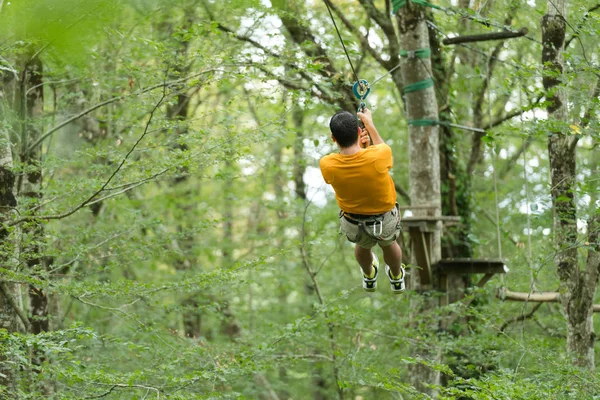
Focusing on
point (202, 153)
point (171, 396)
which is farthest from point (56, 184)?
point (171, 396)

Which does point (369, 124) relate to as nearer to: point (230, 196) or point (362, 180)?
point (362, 180)

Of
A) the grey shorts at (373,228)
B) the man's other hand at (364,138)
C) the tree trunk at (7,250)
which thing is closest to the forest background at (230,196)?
the tree trunk at (7,250)

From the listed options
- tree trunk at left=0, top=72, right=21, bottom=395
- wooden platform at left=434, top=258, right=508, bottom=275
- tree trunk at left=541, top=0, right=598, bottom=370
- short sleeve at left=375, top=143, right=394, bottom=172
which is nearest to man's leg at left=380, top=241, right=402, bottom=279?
short sleeve at left=375, top=143, right=394, bottom=172

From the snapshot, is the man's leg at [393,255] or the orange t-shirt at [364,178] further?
the man's leg at [393,255]

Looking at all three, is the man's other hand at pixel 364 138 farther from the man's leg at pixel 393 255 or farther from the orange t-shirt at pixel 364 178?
the man's leg at pixel 393 255

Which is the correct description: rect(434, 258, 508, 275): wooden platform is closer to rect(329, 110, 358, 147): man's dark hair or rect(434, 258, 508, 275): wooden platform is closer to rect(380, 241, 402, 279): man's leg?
rect(380, 241, 402, 279): man's leg

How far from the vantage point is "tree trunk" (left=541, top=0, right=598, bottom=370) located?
20.8 feet

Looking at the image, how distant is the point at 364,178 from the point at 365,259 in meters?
0.88

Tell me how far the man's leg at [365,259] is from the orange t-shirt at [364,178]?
462 mm

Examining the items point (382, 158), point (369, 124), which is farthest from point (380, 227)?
point (369, 124)

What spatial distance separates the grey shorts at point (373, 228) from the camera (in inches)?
188

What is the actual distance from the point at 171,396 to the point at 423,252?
343 centimetres

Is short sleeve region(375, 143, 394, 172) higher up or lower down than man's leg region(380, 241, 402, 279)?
higher up

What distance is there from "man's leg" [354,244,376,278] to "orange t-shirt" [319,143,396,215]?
462mm
